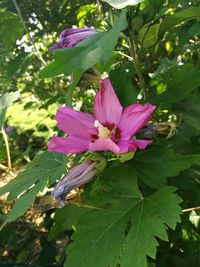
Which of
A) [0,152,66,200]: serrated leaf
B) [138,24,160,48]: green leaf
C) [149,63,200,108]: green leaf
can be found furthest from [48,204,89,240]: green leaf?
[138,24,160,48]: green leaf

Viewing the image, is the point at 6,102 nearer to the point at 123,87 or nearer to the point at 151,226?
the point at 123,87

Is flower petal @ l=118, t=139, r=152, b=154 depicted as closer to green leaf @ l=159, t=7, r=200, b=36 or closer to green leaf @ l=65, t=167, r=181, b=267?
green leaf @ l=65, t=167, r=181, b=267

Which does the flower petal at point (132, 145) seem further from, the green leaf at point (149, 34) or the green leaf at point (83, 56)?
the green leaf at point (149, 34)

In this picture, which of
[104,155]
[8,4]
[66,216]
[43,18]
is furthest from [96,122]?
[43,18]

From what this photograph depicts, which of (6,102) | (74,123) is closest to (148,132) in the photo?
(74,123)

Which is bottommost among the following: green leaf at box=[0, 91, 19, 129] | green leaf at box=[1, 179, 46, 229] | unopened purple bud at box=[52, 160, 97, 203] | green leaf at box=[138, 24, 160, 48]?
green leaf at box=[1, 179, 46, 229]

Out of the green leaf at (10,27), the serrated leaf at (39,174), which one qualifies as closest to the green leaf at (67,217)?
the serrated leaf at (39,174)
